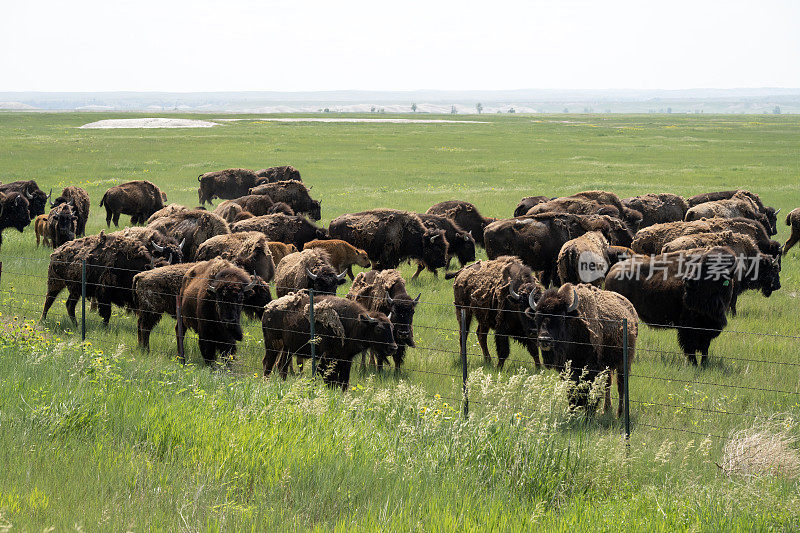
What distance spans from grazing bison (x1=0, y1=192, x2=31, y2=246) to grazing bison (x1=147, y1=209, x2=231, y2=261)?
8.60 metres

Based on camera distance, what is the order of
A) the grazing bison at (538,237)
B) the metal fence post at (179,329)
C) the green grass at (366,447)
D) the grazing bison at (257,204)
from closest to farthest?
the green grass at (366,447)
the metal fence post at (179,329)
the grazing bison at (538,237)
the grazing bison at (257,204)

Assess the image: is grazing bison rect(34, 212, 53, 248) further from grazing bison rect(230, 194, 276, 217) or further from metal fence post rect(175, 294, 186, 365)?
metal fence post rect(175, 294, 186, 365)

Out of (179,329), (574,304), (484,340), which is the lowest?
(484,340)

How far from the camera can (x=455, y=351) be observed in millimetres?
10516

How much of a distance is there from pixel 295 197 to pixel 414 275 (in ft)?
33.7

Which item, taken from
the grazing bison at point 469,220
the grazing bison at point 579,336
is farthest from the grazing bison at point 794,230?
the grazing bison at point 579,336

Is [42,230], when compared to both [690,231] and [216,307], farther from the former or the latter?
[690,231]

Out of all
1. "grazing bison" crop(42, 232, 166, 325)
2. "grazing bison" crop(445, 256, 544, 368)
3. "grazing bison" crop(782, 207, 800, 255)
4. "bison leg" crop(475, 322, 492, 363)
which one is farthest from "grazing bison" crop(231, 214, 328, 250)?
"grazing bison" crop(782, 207, 800, 255)

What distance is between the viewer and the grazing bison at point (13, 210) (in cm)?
2330

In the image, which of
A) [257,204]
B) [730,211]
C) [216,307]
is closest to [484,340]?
[216,307]

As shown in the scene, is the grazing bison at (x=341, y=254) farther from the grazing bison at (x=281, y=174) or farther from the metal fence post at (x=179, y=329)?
the grazing bison at (x=281, y=174)

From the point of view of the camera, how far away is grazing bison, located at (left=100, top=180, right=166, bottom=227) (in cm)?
2708

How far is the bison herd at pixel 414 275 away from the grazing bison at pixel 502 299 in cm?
2

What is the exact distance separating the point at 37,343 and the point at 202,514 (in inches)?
223
